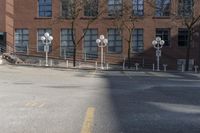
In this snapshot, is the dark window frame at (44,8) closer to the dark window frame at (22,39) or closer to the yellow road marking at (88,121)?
the dark window frame at (22,39)

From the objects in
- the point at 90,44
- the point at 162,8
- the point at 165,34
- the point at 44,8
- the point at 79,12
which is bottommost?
the point at 90,44

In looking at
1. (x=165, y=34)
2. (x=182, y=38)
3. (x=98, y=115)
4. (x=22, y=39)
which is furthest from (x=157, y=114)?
(x=22, y=39)

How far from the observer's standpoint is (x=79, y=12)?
6944cm

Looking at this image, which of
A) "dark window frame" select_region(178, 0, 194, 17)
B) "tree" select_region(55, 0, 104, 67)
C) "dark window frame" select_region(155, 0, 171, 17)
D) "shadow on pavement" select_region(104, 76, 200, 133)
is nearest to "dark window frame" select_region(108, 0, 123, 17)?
"tree" select_region(55, 0, 104, 67)

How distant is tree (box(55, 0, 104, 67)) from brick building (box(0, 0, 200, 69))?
5.0 inches

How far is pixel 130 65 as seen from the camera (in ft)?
226

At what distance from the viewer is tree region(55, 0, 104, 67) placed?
66000 mm

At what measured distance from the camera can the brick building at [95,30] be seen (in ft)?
232

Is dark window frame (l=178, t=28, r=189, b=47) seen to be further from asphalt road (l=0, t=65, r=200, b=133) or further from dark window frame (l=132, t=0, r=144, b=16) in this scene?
asphalt road (l=0, t=65, r=200, b=133)

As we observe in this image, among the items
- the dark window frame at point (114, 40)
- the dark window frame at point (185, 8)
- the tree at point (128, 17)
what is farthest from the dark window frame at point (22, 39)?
the dark window frame at point (185, 8)

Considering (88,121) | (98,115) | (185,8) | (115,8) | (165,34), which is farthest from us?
(165,34)

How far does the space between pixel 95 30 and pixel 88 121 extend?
199 ft

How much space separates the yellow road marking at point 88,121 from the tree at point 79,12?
170 feet

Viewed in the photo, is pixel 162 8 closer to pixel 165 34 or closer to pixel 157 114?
pixel 165 34
